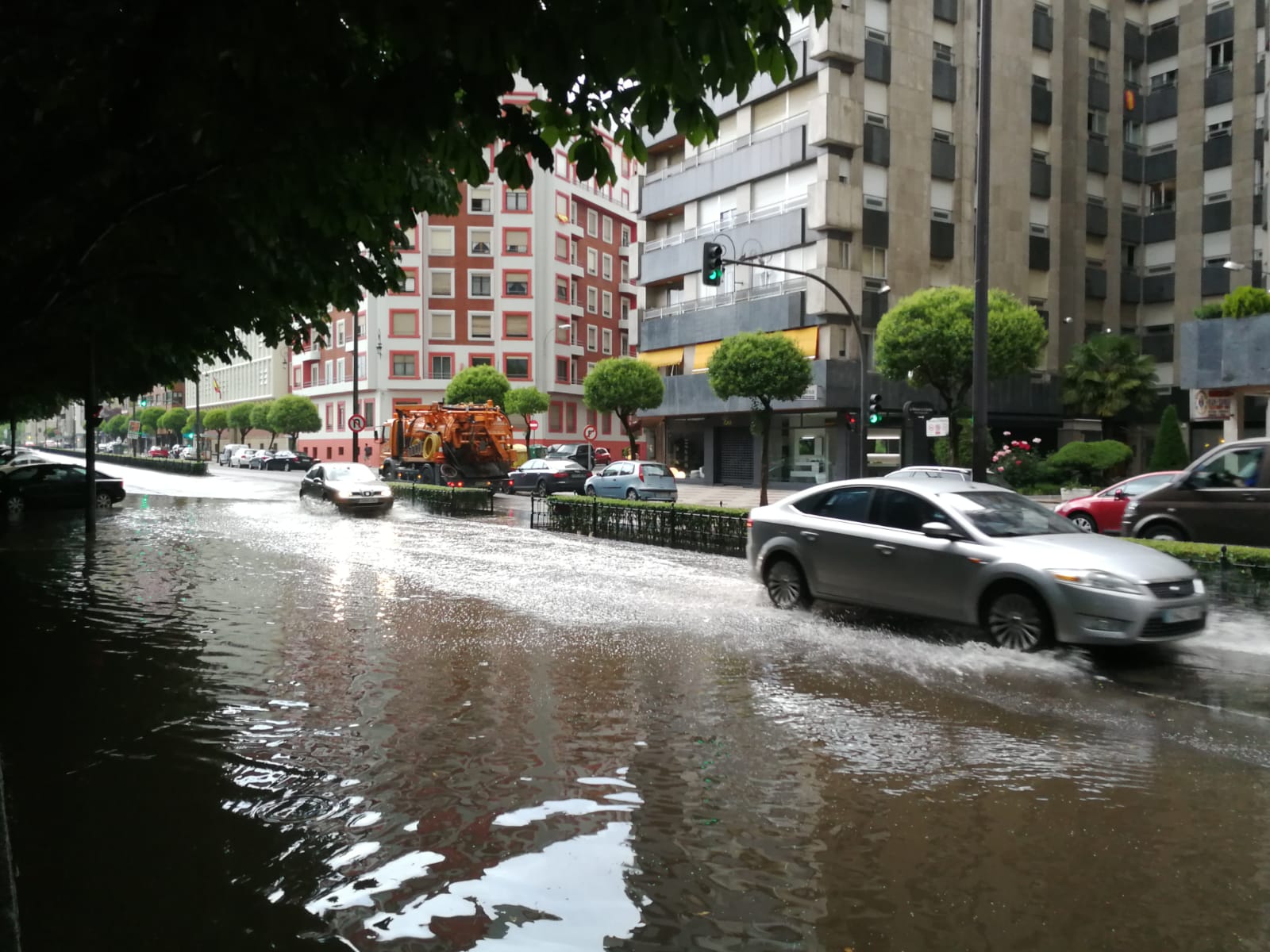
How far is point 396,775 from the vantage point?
5.56 meters

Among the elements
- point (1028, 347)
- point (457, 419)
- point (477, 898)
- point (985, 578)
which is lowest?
point (477, 898)

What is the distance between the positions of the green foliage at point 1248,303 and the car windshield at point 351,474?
23279 millimetres

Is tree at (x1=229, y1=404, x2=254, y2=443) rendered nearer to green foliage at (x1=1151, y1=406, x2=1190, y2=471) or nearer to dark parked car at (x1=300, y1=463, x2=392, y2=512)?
dark parked car at (x1=300, y1=463, x2=392, y2=512)

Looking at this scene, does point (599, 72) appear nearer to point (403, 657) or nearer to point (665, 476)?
point (403, 657)

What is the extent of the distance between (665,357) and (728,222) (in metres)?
7.06

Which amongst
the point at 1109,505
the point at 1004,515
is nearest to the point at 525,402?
the point at 1109,505

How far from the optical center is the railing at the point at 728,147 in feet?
138

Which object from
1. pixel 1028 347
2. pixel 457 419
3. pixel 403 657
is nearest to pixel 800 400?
pixel 1028 347

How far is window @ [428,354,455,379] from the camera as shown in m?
67.5

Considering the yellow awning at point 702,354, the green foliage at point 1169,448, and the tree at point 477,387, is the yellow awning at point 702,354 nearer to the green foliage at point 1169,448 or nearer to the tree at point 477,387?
the tree at point 477,387

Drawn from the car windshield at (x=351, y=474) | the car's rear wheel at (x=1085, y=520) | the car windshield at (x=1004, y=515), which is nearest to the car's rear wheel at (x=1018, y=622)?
the car windshield at (x=1004, y=515)

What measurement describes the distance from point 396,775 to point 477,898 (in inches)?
66.2

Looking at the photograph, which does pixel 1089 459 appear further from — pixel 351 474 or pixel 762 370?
pixel 351 474

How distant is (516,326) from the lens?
68938 mm
